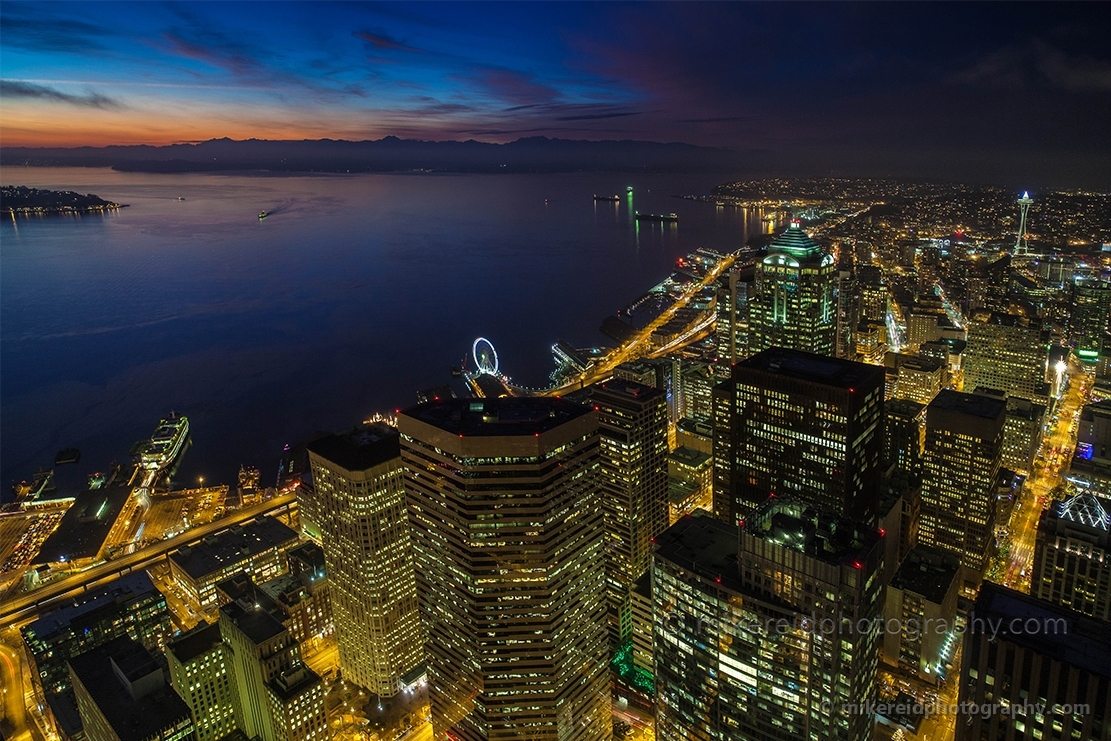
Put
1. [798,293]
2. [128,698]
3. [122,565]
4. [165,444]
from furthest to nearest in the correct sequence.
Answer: [165,444] < [798,293] < [122,565] < [128,698]

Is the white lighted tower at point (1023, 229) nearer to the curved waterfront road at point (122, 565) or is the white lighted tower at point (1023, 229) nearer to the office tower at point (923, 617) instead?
the office tower at point (923, 617)

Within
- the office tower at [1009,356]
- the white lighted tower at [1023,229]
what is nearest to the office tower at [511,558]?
the office tower at [1009,356]

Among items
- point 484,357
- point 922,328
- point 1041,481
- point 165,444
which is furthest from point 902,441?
point 165,444

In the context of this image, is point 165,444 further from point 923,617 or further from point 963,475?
point 963,475

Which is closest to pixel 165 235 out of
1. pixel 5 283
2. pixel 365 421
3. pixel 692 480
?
pixel 5 283

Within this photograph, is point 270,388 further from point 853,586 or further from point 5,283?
point 853,586

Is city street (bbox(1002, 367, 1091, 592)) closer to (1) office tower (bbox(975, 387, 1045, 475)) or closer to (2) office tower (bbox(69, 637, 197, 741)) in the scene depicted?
(1) office tower (bbox(975, 387, 1045, 475))

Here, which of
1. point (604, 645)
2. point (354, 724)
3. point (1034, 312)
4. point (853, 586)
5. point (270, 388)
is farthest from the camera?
point (1034, 312)
